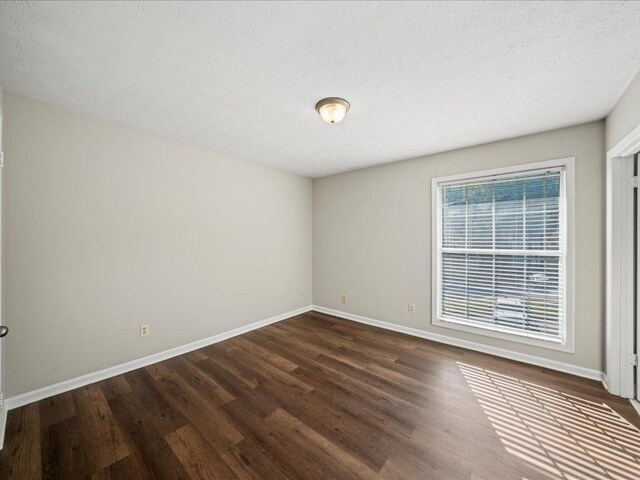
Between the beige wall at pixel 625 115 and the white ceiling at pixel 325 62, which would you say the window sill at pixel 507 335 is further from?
the white ceiling at pixel 325 62

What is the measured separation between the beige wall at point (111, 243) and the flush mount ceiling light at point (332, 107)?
1864mm

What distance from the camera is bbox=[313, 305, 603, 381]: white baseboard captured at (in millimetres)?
2496

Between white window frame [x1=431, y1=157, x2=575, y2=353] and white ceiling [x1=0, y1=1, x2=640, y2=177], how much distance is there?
1.43ft

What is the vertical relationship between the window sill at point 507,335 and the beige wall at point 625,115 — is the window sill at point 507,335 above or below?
Result: below

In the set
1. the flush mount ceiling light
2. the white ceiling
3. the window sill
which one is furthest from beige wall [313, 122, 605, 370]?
the flush mount ceiling light

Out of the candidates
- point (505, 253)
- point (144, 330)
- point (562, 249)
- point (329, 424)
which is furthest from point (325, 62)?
point (144, 330)

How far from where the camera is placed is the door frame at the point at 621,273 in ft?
6.89

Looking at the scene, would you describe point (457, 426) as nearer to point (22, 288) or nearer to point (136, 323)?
point (136, 323)

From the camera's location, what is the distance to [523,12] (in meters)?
1.26

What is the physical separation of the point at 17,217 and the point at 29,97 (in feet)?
3.21

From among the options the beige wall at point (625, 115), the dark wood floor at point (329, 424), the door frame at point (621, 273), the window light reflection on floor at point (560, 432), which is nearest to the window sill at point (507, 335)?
the dark wood floor at point (329, 424)

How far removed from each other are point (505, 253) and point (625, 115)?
1.48 metres

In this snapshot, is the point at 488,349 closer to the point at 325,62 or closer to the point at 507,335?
the point at 507,335

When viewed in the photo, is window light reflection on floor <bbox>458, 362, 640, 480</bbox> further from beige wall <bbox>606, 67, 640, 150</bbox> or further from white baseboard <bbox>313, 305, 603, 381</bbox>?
beige wall <bbox>606, 67, 640, 150</bbox>
